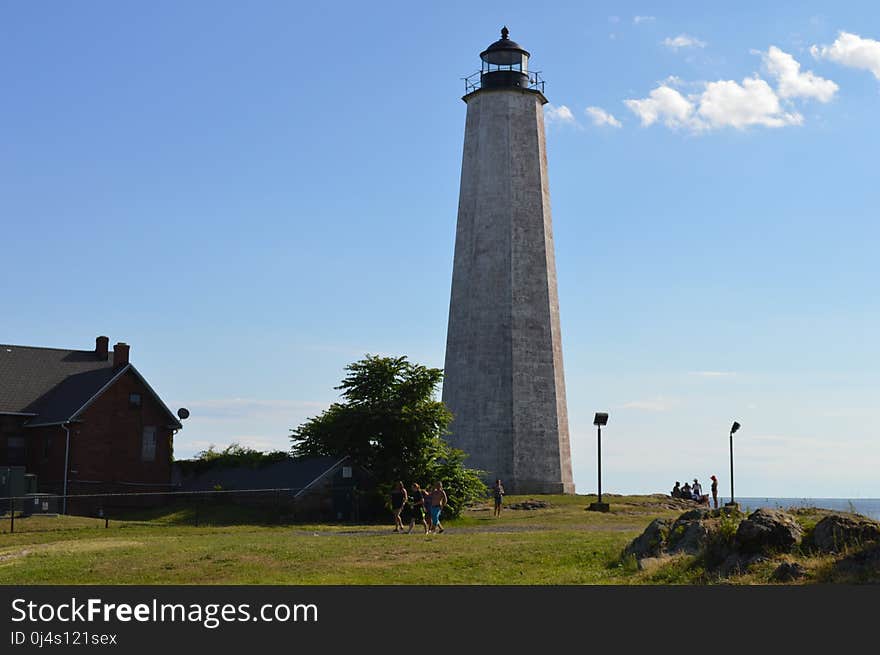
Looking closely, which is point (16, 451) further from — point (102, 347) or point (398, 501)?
point (398, 501)

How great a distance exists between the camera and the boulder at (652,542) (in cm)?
2338

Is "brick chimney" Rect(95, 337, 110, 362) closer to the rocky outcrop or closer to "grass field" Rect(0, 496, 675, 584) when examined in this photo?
"grass field" Rect(0, 496, 675, 584)

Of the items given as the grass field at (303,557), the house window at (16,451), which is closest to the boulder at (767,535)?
the grass field at (303,557)

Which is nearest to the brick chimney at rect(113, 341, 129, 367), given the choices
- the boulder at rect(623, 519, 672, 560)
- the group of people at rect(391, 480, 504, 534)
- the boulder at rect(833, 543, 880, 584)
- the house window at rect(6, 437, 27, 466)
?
the house window at rect(6, 437, 27, 466)

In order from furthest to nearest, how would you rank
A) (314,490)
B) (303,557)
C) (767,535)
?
(314,490)
(303,557)
(767,535)

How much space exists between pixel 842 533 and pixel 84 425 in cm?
4061

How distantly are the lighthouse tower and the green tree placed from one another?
12423 mm

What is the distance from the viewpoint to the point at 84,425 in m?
51.9

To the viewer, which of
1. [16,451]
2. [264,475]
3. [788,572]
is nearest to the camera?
[788,572]

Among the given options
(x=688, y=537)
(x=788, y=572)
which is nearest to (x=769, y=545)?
(x=788, y=572)

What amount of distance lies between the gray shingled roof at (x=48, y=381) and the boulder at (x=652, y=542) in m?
35.4

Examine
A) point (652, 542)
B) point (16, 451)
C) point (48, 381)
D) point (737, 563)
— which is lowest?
point (737, 563)

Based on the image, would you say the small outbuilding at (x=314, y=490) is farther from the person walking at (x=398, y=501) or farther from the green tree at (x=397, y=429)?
the person walking at (x=398, y=501)
